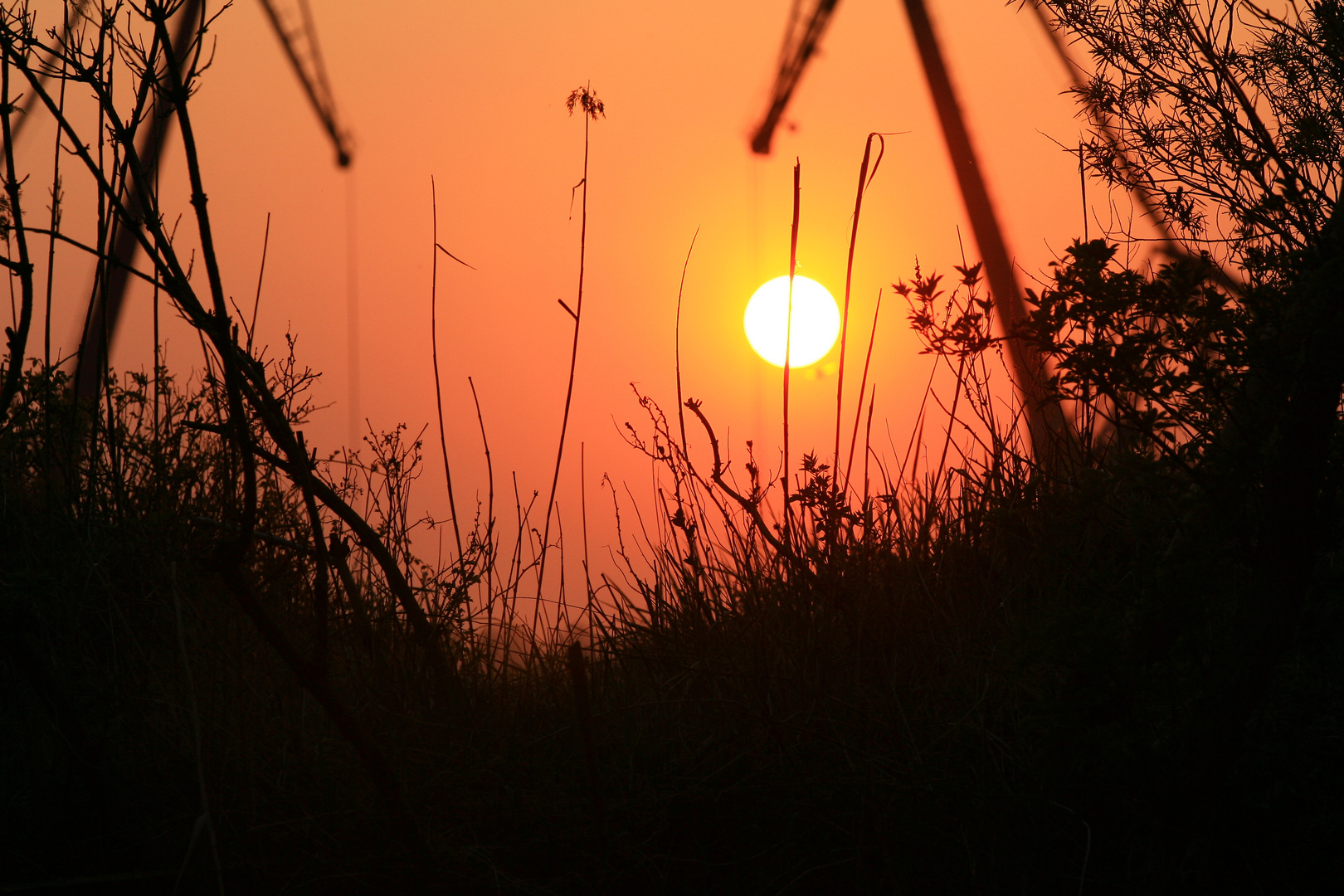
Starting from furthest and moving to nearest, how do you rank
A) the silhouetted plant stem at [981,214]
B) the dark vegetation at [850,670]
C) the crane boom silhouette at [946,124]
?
1. the crane boom silhouette at [946,124]
2. the silhouetted plant stem at [981,214]
3. the dark vegetation at [850,670]

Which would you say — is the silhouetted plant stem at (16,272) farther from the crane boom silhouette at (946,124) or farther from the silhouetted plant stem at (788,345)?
the crane boom silhouette at (946,124)

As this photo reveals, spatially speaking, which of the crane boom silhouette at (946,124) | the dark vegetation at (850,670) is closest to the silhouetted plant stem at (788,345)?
the dark vegetation at (850,670)

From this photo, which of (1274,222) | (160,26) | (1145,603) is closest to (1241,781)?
(1145,603)

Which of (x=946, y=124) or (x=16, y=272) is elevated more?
(x=946, y=124)

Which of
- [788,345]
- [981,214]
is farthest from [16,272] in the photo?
[981,214]

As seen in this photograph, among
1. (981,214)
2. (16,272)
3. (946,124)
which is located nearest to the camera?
(16,272)

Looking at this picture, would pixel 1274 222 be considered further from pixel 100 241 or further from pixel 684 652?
pixel 100 241

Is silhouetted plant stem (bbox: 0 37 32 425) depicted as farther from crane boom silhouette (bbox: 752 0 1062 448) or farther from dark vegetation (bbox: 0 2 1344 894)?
crane boom silhouette (bbox: 752 0 1062 448)

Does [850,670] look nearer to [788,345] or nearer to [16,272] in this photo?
[788,345]

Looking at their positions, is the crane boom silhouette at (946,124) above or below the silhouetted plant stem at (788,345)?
above

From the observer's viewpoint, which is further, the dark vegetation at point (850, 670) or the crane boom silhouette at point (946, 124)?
the crane boom silhouette at point (946, 124)

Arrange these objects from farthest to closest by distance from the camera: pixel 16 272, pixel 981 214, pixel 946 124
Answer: pixel 946 124 < pixel 981 214 < pixel 16 272

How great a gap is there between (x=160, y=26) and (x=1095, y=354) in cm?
154

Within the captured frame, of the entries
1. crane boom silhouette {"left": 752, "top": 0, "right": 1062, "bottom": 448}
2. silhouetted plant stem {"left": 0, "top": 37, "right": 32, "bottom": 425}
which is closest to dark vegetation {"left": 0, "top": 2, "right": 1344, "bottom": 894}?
silhouetted plant stem {"left": 0, "top": 37, "right": 32, "bottom": 425}
